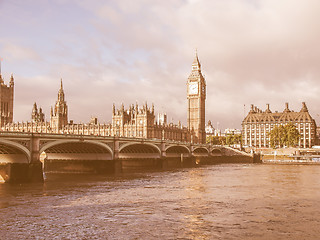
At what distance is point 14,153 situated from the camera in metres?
45.2

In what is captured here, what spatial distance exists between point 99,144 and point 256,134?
149 metres

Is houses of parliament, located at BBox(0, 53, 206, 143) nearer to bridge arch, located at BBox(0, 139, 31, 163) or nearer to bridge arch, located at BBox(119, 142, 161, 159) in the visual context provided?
bridge arch, located at BBox(119, 142, 161, 159)

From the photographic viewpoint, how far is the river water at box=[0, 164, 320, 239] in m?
20.8

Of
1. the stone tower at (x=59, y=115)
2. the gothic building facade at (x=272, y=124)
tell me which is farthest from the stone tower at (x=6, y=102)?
the gothic building facade at (x=272, y=124)

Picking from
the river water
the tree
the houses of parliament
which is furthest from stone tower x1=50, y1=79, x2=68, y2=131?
the river water

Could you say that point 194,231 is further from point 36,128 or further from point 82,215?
point 36,128

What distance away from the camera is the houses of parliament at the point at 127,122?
12700cm

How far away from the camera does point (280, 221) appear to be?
77.2 feet

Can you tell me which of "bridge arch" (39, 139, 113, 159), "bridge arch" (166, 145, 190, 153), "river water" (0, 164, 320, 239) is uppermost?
"bridge arch" (39, 139, 113, 159)

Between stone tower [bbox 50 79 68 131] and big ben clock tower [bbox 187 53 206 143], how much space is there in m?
58.2

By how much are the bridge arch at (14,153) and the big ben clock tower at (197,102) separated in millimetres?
126861

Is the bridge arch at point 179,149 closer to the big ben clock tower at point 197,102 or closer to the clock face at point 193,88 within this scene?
the big ben clock tower at point 197,102

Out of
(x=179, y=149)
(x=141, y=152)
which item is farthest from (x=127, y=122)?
(x=141, y=152)

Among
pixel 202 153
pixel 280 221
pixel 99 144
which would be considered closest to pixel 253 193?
pixel 280 221
